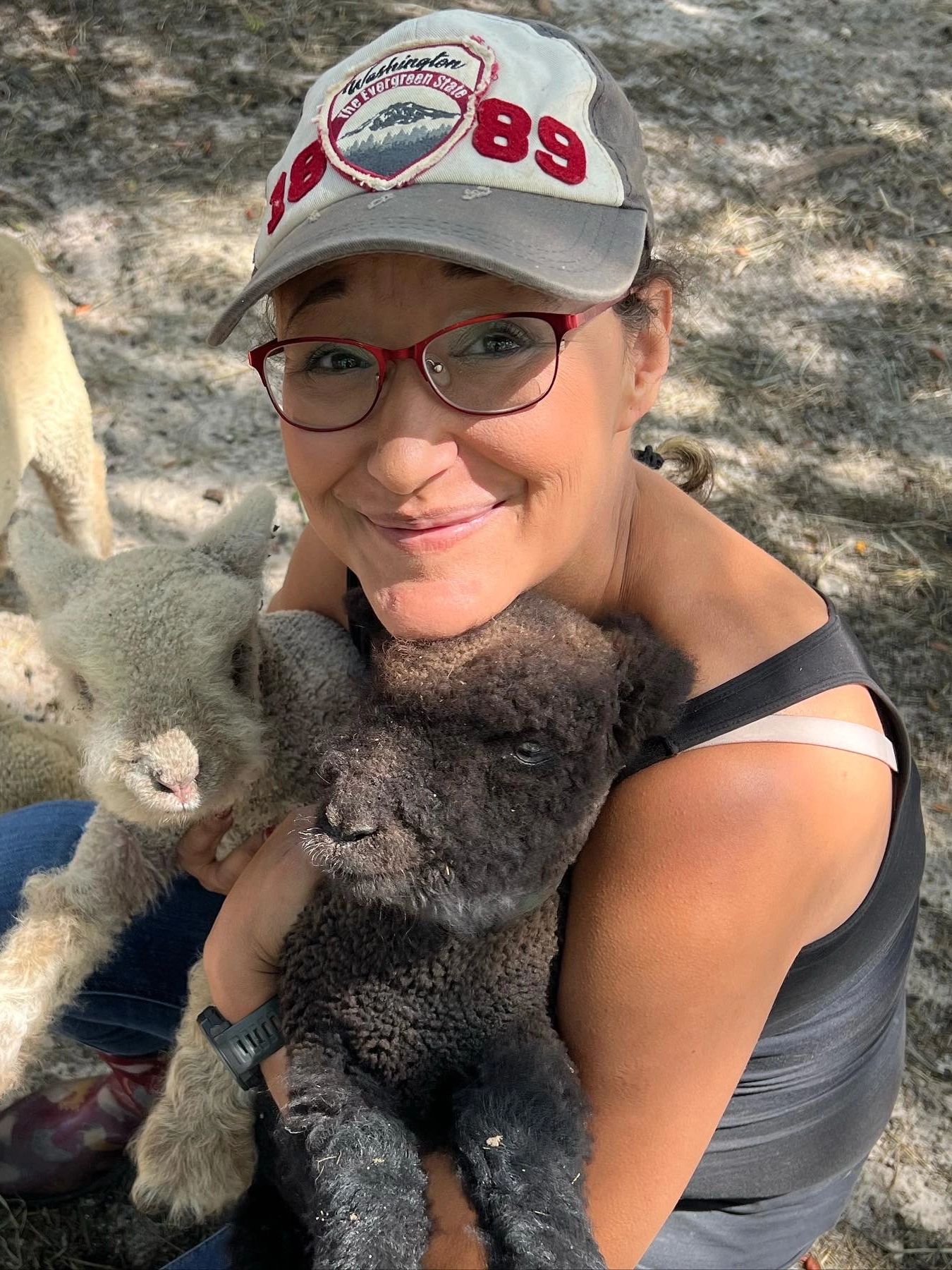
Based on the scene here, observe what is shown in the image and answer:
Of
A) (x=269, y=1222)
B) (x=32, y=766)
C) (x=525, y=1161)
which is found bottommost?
(x=32, y=766)

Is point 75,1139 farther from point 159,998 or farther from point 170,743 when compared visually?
point 170,743

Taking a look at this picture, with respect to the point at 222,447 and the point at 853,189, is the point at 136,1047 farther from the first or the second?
the point at 853,189

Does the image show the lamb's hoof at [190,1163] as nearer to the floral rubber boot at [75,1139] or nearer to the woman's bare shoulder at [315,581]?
the floral rubber boot at [75,1139]

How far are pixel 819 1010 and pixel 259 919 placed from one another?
0.87 metres

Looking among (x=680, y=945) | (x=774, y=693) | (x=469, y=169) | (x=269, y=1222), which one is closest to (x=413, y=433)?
(x=469, y=169)

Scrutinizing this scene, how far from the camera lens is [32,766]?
2.73 metres

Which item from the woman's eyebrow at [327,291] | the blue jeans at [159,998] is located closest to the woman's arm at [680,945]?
the blue jeans at [159,998]

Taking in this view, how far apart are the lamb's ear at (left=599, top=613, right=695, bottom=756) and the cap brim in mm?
456

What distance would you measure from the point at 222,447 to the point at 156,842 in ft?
8.67

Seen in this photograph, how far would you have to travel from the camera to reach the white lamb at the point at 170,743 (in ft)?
5.23

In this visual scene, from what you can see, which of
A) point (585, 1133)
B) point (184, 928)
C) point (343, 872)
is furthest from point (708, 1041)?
point (184, 928)

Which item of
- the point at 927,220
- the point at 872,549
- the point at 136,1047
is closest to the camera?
the point at 136,1047

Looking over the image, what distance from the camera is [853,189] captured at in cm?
509

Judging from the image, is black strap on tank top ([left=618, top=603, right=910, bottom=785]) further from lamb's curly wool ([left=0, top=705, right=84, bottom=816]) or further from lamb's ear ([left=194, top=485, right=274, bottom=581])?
lamb's curly wool ([left=0, top=705, right=84, bottom=816])
